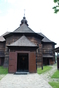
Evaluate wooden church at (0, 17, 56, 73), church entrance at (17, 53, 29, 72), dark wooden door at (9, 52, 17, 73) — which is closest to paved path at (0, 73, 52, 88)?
dark wooden door at (9, 52, 17, 73)

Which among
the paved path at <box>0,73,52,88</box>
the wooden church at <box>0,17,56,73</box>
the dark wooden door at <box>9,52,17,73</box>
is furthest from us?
the wooden church at <box>0,17,56,73</box>

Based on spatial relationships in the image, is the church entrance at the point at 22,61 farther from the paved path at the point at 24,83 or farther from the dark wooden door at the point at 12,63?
the paved path at the point at 24,83

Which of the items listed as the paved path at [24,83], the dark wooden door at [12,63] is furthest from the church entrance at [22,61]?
the paved path at [24,83]

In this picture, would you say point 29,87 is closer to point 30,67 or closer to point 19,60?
point 30,67

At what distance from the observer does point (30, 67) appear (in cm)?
1331

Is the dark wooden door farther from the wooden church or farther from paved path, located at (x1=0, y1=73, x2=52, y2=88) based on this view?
paved path, located at (x1=0, y1=73, x2=52, y2=88)

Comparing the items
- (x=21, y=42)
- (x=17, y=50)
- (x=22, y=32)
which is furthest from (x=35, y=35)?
(x=17, y=50)

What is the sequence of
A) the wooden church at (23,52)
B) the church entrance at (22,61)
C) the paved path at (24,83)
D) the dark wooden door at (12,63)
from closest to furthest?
the paved path at (24,83) → the dark wooden door at (12,63) → the wooden church at (23,52) → the church entrance at (22,61)

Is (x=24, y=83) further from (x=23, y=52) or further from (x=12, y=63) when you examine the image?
(x=23, y=52)

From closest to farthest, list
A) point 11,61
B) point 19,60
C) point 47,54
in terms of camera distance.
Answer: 1. point 11,61
2. point 19,60
3. point 47,54

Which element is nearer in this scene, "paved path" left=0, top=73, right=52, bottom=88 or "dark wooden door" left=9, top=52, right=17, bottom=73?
"paved path" left=0, top=73, right=52, bottom=88

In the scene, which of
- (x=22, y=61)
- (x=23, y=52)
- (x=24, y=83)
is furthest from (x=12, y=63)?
(x=24, y=83)

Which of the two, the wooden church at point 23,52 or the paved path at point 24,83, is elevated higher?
the wooden church at point 23,52

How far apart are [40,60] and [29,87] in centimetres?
1148
